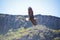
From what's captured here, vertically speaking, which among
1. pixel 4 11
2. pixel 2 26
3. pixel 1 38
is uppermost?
pixel 4 11

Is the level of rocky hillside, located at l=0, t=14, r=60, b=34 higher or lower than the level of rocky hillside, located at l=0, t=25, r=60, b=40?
higher

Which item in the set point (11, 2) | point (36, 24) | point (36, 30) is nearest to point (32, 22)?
point (36, 24)

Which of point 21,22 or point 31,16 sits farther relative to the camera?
point 21,22

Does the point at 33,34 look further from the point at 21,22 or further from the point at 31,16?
the point at 31,16

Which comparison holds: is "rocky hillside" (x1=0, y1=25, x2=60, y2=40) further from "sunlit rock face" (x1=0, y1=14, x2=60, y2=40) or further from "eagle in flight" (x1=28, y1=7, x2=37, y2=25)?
"eagle in flight" (x1=28, y1=7, x2=37, y2=25)

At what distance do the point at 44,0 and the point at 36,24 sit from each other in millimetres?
477

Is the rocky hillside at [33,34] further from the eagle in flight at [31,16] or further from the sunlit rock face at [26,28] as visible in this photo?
the eagle in flight at [31,16]

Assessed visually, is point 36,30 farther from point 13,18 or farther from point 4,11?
point 4,11

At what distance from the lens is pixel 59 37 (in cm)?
329

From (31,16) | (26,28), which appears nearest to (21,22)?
(26,28)

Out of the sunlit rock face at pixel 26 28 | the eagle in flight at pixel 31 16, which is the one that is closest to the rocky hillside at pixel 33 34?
the sunlit rock face at pixel 26 28

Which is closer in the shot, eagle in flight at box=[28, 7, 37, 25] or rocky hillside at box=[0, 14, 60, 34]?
eagle in flight at box=[28, 7, 37, 25]

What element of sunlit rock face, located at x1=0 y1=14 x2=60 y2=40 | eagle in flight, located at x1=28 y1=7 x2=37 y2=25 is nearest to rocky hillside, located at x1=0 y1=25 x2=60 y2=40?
sunlit rock face, located at x1=0 y1=14 x2=60 y2=40

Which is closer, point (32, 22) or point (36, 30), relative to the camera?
point (32, 22)
